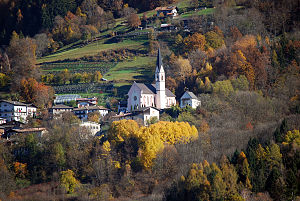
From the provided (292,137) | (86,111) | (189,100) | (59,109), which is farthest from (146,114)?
(292,137)

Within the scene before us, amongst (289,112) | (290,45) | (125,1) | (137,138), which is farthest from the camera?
(125,1)

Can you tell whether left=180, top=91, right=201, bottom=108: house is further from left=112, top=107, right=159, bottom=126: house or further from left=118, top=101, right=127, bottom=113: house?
left=118, top=101, right=127, bottom=113: house

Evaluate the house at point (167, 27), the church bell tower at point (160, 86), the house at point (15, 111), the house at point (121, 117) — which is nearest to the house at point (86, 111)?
the house at point (121, 117)

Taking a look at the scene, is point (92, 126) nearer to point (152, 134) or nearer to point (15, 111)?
point (152, 134)

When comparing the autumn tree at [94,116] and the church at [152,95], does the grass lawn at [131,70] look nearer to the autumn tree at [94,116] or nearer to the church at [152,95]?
the church at [152,95]

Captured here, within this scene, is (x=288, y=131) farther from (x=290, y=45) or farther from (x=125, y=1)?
(x=125, y=1)

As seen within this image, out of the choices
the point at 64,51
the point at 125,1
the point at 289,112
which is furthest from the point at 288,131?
the point at 125,1
